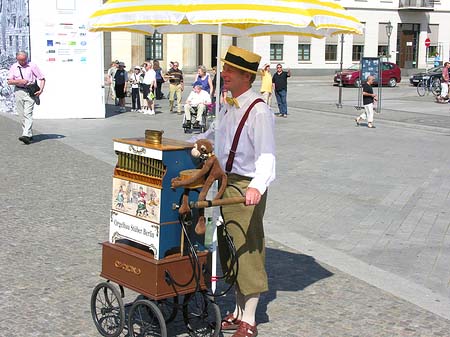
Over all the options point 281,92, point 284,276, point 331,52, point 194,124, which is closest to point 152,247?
point 284,276

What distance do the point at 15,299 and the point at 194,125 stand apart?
39.9ft

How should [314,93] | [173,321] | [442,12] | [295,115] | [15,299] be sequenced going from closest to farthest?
[173,321], [15,299], [295,115], [314,93], [442,12]

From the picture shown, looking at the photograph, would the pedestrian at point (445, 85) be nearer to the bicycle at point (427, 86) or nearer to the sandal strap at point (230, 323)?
the bicycle at point (427, 86)

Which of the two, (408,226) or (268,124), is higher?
(268,124)

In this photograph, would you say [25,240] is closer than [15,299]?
No

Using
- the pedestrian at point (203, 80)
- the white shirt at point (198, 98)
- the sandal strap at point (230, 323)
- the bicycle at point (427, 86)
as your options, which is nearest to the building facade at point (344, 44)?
the bicycle at point (427, 86)

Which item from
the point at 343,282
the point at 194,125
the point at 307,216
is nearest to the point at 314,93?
the point at 194,125

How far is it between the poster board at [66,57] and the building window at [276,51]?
109ft

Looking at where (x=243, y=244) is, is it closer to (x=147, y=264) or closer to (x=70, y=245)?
(x=147, y=264)

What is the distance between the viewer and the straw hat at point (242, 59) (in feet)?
14.7

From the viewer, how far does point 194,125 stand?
17.4m

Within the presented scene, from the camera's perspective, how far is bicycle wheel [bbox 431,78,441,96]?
96.8 ft

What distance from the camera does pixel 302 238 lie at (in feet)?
24.2

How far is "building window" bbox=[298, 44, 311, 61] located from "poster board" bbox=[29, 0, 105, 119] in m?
34.7
